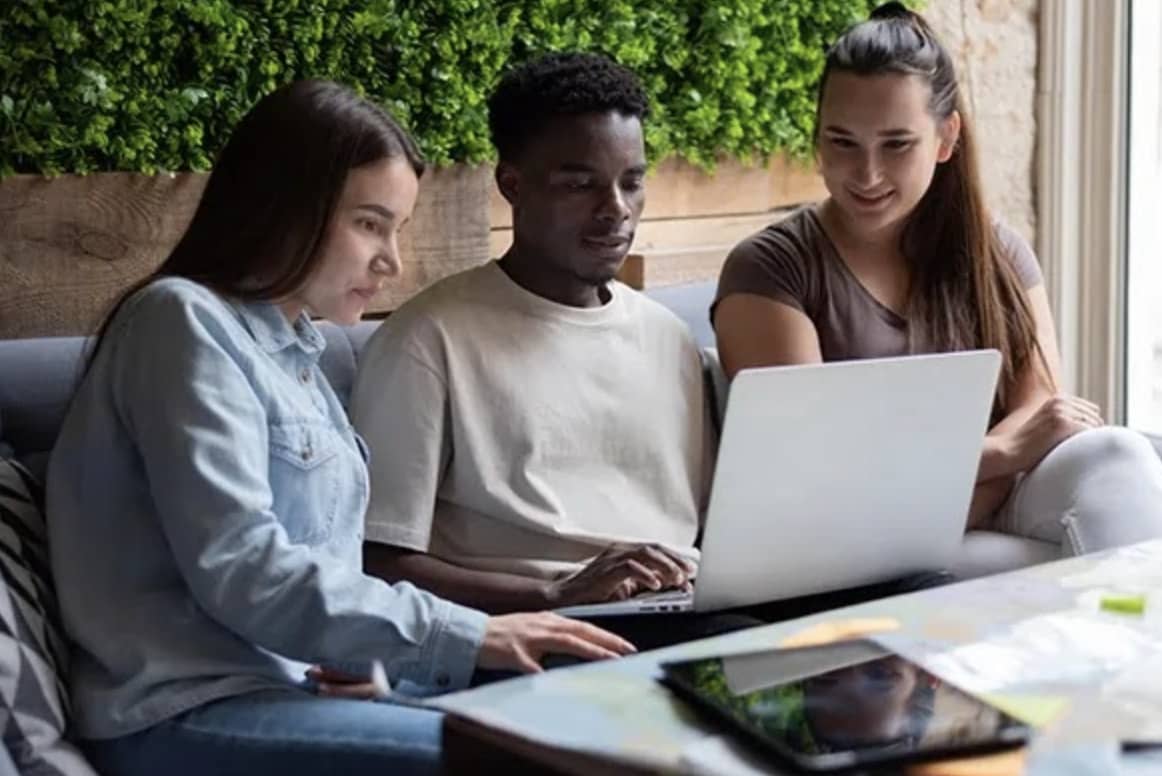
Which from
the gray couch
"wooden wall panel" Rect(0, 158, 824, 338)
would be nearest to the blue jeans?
the gray couch

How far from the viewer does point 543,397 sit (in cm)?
198

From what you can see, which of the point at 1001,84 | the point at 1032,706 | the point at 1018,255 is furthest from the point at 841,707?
the point at 1001,84

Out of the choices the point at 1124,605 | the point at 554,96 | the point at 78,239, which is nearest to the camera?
the point at 1124,605

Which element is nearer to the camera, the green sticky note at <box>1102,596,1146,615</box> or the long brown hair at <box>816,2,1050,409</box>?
the green sticky note at <box>1102,596,1146,615</box>

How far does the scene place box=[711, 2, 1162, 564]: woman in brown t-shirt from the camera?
213cm

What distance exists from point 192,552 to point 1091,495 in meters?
1.04

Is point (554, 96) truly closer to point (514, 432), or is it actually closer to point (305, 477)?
point (514, 432)

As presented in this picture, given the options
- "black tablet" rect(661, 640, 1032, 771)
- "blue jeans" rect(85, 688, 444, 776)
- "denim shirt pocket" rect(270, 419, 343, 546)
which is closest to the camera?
"black tablet" rect(661, 640, 1032, 771)

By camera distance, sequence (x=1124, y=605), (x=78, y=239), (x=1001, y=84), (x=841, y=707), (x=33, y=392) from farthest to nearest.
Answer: (x=1001, y=84), (x=78, y=239), (x=33, y=392), (x=1124, y=605), (x=841, y=707)

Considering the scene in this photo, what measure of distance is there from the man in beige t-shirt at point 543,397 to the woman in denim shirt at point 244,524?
202mm

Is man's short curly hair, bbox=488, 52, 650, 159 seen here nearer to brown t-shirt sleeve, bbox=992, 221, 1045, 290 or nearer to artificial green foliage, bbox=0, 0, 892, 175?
artificial green foliage, bbox=0, 0, 892, 175

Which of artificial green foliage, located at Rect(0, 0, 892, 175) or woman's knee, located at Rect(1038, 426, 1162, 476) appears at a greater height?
artificial green foliage, located at Rect(0, 0, 892, 175)

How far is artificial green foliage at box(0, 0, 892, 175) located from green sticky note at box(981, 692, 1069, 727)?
134 cm

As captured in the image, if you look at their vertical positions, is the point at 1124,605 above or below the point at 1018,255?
below
